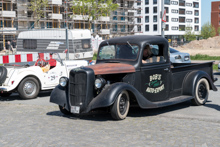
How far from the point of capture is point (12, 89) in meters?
10.8

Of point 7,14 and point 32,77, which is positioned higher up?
point 7,14

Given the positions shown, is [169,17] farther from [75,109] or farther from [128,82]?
[75,109]

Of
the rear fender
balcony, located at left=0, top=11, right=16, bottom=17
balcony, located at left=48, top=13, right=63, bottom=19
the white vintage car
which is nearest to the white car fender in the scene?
the white vintage car

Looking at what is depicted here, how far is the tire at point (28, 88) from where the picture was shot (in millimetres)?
10969

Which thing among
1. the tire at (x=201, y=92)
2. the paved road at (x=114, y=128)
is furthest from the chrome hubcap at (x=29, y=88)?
the tire at (x=201, y=92)

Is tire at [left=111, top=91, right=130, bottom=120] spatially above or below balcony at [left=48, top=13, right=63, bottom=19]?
below

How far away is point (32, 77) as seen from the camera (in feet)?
36.9

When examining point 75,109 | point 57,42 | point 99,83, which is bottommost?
point 75,109

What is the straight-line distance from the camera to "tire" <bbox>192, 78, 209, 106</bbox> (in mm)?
8969

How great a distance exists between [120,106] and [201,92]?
2.85 metres

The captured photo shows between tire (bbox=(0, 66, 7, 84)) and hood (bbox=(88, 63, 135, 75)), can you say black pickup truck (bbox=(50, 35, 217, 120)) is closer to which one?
hood (bbox=(88, 63, 135, 75))

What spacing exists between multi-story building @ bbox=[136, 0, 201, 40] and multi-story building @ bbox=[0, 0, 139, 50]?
29.9 ft

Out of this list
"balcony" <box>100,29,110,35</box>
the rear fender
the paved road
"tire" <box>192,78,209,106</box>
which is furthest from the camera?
"balcony" <box>100,29,110,35</box>

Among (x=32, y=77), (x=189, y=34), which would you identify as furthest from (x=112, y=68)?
(x=189, y=34)
